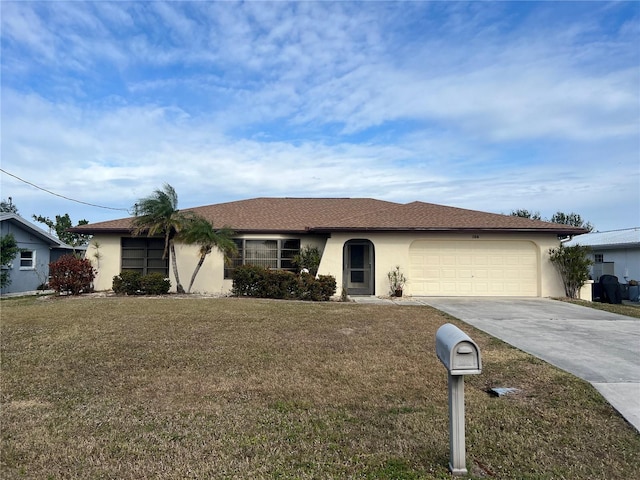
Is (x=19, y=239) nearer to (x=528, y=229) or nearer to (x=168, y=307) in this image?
(x=168, y=307)

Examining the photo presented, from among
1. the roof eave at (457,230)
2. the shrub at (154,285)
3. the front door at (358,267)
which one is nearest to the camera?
the shrub at (154,285)

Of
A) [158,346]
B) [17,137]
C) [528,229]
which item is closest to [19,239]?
[17,137]

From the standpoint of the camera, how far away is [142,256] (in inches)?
687

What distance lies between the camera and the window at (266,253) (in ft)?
56.6

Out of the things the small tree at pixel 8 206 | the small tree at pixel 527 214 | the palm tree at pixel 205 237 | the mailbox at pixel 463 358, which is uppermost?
the small tree at pixel 8 206

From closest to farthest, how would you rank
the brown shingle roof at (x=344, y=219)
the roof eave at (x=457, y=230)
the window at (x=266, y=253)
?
1. the roof eave at (x=457, y=230)
2. the brown shingle roof at (x=344, y=219)
3. the window at (x=266, y=253)

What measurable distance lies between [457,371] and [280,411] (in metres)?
2.28

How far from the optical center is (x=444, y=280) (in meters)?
16.2

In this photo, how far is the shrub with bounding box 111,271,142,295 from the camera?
15359mm

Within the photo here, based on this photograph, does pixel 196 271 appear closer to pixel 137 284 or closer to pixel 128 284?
pixel 137 284

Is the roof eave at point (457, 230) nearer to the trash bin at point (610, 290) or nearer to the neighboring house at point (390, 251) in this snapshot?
the neighboring house at point (390, 251)

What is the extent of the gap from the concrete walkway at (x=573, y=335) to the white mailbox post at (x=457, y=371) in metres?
2.23

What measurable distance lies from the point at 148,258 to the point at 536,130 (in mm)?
17569

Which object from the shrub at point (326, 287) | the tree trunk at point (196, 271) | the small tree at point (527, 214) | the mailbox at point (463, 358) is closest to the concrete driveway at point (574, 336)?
the mailbox at point (463, 358)
